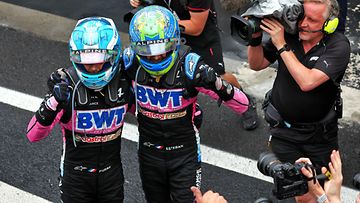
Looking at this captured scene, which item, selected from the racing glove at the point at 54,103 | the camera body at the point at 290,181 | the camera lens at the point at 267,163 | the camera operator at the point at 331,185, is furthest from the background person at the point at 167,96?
the camera operator at the point at 331,185

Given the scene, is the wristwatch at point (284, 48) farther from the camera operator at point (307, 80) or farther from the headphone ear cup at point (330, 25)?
the headphone ear cup at point (330, 25)

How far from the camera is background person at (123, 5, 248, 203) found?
4.84 meters

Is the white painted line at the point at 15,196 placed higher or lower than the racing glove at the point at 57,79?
lower

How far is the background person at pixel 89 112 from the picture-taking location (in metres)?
4.75

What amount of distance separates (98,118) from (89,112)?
8 centimetres

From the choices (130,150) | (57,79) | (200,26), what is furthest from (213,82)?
(130,150)

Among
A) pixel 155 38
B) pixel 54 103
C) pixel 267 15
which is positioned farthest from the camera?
pixel 267 15

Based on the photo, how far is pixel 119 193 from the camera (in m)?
5.21

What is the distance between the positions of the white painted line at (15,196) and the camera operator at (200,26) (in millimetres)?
2060

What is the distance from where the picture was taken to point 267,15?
16.5 ft

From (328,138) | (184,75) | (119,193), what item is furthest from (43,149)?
(328,138)

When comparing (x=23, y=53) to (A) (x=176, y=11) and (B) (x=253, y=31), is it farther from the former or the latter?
(B) (x=253, y=31)

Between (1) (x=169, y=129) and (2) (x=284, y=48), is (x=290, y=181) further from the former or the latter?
(2) (x=284, y=48)

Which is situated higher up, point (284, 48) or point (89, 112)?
point (284, 48)
